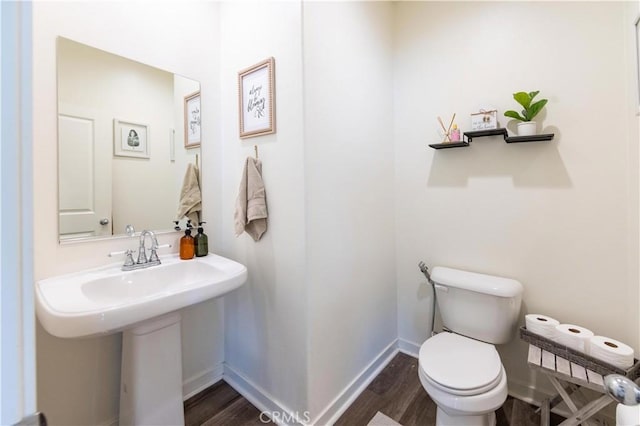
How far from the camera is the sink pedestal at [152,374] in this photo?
117 centimetres

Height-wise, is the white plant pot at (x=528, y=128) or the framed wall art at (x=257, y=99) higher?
the framed wall art at (x=257, y=99)

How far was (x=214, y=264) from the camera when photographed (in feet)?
4.66

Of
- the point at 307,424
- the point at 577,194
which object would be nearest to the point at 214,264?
the point at 307,424

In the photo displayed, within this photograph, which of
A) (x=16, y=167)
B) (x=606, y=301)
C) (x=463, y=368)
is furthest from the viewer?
(x=606, y=301)

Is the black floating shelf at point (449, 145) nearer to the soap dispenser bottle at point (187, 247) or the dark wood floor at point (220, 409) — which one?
the soap dispenser bottle at point (187, 247)

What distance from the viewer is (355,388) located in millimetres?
1641

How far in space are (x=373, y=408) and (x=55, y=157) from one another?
6.67ft

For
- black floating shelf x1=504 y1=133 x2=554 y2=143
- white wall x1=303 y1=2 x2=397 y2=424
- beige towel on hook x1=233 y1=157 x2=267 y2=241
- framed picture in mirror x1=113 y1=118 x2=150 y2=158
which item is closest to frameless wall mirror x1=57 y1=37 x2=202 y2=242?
framed picture in mirror x1=113 y1=118 x2=150 y2=158

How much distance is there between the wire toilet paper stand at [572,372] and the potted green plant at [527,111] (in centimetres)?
108

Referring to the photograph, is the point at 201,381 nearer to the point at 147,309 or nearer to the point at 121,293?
the point at 121,293

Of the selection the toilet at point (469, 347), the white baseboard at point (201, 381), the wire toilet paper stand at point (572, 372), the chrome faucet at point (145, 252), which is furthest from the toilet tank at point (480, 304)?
the chrome faucet at point (145, 252)

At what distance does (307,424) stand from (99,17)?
7.26 feet

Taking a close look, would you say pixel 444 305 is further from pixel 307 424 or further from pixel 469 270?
pixel 307 424

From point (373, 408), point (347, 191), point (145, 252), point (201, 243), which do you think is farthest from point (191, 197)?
point (373, 408)
